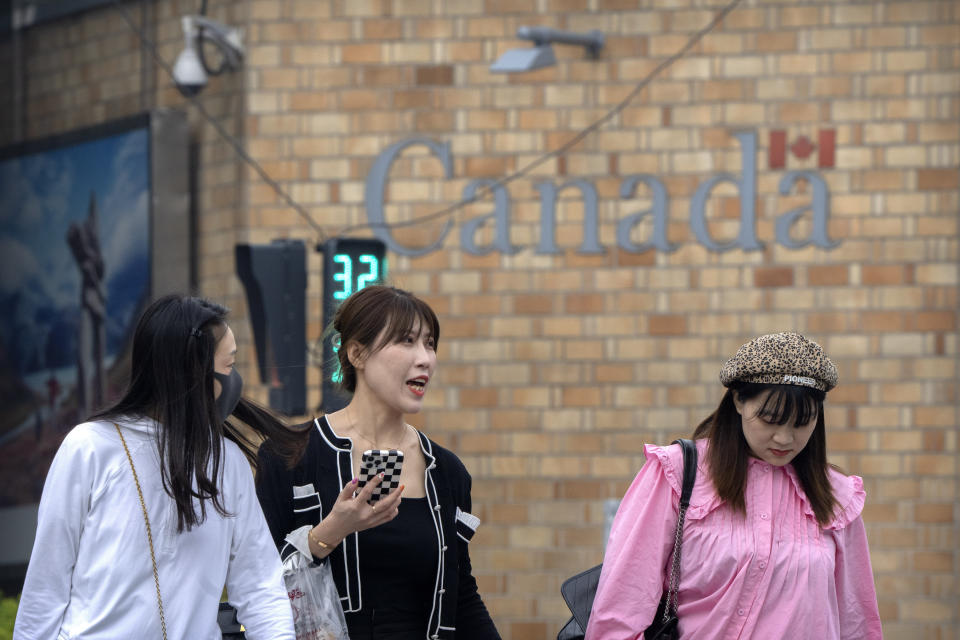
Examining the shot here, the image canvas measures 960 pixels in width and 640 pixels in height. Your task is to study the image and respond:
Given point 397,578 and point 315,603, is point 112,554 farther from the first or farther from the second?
point 397,578

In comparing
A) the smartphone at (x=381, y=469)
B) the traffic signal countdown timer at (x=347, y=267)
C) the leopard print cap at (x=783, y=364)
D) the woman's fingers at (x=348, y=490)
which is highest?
the traffic signal countdown timer at (x=347, y=267)

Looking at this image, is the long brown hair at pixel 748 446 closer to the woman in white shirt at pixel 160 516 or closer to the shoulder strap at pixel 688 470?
the shoulder strap at pixel 688 470

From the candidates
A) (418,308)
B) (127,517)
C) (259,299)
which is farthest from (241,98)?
(127,517)

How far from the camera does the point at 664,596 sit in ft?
11.1

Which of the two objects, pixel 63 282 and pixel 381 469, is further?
pixel 63 282

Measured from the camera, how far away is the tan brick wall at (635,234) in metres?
7.76

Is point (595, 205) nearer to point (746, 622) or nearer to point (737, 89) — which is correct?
point (737, 89)

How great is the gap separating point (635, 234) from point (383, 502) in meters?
4.87

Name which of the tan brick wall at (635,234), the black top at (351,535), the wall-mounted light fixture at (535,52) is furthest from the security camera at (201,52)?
the black top at (351,535)

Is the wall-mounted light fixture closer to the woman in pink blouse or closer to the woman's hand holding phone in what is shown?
the woman in pink blouse

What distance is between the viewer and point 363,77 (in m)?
8.02

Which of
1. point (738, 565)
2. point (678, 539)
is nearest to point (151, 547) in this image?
point (678, 539)

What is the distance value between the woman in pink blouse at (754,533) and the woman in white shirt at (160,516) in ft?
2.86

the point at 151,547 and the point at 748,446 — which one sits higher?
the point at 748,446
